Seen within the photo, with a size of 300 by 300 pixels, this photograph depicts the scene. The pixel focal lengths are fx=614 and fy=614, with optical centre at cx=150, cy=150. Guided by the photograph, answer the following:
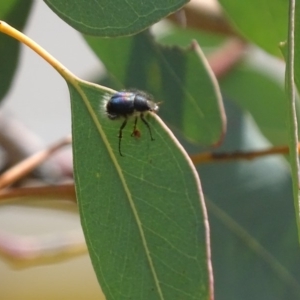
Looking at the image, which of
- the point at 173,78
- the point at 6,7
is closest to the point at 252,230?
the point at 173,78

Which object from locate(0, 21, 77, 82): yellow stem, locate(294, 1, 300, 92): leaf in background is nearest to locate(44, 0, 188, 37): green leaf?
locate(0, 21, 77, 82): yellow stem

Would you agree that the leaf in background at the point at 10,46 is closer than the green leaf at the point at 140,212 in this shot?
No

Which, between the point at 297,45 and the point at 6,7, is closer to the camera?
the point at 297,45

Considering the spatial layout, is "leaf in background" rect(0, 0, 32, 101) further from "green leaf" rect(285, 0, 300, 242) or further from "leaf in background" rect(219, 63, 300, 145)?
"leaf in background" rect(219, 63, 300, 145)

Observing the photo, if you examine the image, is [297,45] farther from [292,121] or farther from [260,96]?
[260,96]

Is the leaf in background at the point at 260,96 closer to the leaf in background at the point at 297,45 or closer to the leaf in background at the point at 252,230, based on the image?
the leaf in background at the point at 252,230

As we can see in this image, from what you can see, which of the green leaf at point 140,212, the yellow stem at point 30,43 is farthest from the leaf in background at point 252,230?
the yellow stem at point 30,43
